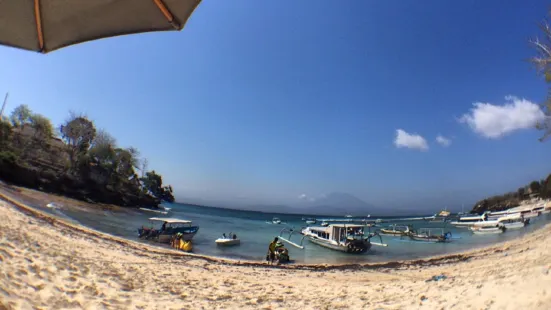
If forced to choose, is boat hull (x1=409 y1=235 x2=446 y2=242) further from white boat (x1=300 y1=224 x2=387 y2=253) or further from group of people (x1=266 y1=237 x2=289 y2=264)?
group of people (x1=266 y1=237 x2=289 y2=264)

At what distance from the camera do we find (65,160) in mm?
52312

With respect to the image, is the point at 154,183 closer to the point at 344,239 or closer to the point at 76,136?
the point at 76,136

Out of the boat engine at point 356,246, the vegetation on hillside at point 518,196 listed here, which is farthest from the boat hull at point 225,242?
the vegetation on hillside at point 518,196

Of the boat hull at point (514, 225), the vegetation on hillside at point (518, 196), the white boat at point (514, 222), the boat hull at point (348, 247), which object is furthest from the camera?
the vegetation on hillside at point (518, 196)

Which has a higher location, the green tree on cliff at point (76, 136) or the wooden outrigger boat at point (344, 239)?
the green tree on cliff at point (76, 136)

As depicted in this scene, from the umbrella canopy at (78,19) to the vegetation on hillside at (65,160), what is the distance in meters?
50.3

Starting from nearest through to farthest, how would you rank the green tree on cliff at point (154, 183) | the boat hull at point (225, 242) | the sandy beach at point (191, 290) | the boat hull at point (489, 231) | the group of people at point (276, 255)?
the sandy beach at point (191, 290), the group of people at point (276, 255), the boat hull at point (225, 242), the boat hull at point (489, 231), the green tree on cliff at point (154, 183)

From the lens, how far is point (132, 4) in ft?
7.42

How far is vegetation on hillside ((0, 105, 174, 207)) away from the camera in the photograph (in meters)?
40.4

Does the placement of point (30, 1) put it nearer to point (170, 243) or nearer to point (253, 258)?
point (253, 258)

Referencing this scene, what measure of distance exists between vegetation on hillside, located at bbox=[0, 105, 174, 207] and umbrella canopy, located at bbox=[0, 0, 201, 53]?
50307 millimetres

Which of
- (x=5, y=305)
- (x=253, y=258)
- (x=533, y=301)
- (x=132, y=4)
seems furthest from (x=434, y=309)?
(x=253, y=258)

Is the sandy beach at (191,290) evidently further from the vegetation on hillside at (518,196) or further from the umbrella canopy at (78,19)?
the vegetation on hillside at (518,196)

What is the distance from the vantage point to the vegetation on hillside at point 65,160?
4044 cm
